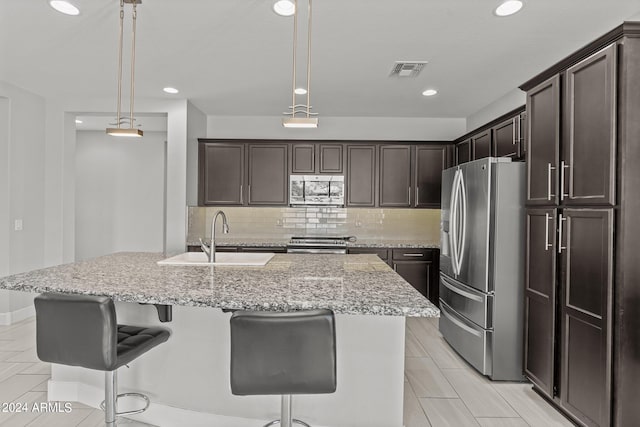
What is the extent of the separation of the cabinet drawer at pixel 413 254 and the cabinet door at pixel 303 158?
1573 millimetres

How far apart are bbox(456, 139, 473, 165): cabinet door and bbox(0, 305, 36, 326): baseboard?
5.22 meters

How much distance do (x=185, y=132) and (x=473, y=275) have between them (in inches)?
141

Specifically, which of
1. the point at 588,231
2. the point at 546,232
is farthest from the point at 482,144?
the point at 588,231

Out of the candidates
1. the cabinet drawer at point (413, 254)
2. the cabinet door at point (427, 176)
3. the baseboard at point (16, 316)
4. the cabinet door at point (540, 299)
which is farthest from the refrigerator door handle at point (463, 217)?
the baseboard at point (16, 316)

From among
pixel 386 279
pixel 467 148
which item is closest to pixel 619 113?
pixel 386 279

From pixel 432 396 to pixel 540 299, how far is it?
102 centimetres

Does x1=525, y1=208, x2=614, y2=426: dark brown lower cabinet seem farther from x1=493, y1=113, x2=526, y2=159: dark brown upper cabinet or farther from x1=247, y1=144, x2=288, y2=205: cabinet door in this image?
x1=247, y1=144, x2=288, y2=205: cabinet door

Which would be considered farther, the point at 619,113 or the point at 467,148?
the point at 467,148

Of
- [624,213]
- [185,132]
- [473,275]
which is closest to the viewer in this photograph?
[624,213]

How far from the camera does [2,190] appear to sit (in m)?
4.28

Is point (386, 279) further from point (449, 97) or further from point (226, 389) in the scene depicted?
point (449, 97)

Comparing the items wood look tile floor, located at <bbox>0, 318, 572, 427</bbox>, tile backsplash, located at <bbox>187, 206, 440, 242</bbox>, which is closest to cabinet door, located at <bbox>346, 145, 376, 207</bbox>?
tile backsplash, located at <bbox>187, 206, 440, 242</bbox>

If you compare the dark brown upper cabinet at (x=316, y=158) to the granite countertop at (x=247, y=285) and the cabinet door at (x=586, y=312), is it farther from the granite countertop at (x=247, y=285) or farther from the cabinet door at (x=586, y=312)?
the cabinet door at (x=586, y=312)

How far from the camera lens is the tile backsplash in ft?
18.5
